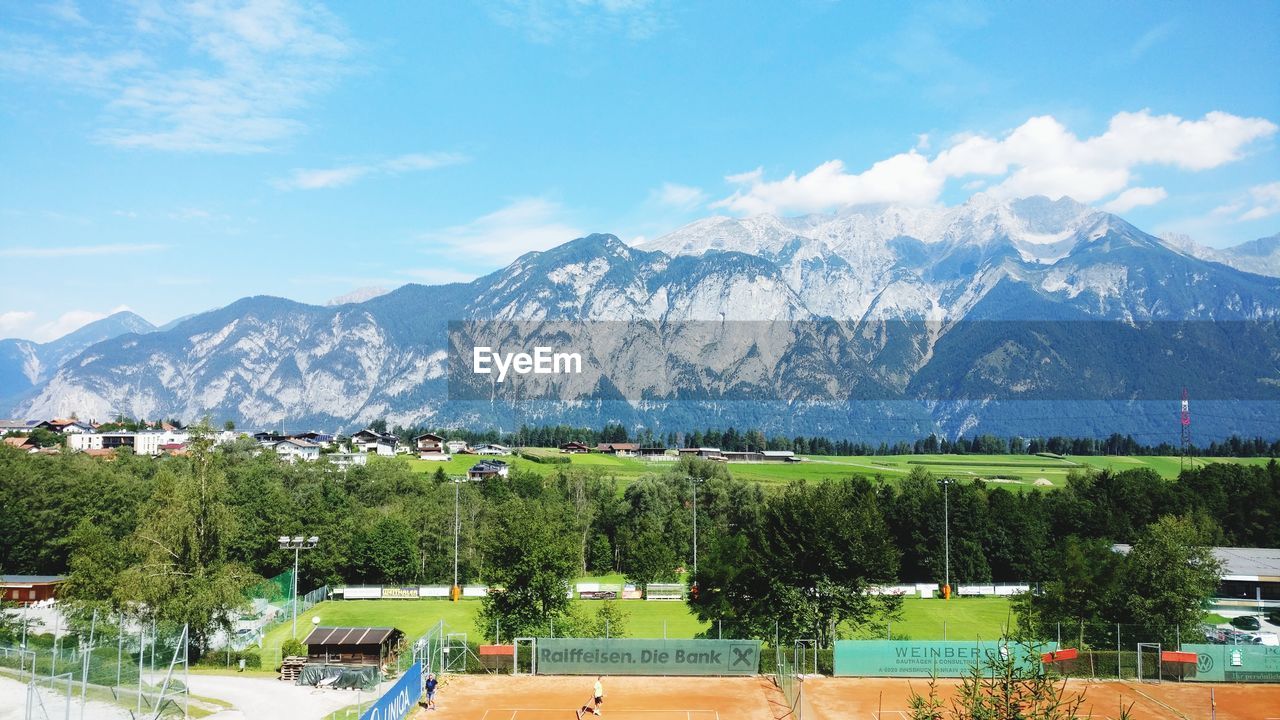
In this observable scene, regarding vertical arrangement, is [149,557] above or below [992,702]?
below

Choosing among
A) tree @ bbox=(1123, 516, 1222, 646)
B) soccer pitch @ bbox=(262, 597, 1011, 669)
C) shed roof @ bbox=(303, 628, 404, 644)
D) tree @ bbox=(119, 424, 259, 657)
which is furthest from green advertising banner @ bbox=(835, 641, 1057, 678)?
tree @ bbox=(119, 424, 259, 657)

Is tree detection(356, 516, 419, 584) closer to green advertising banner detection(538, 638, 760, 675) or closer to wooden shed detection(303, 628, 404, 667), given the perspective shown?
wooden shed detection(303, 628, 404, 667)

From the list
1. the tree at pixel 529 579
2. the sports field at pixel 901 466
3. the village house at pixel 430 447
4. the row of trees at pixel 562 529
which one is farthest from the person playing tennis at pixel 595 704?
the village house at pixel 430 447

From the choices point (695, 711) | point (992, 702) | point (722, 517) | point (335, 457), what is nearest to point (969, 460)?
point (722, 517)

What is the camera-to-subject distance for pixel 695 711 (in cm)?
3162

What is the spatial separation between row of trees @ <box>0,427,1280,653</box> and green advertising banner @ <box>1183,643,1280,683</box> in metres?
7.90

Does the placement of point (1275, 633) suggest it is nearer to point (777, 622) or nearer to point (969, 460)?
point (777, 622)

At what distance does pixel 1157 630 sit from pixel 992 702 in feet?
101

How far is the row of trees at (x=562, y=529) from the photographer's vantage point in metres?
41.7

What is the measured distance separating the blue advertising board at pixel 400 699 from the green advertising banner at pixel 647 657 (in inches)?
247

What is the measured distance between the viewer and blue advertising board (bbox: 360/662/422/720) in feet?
86.1

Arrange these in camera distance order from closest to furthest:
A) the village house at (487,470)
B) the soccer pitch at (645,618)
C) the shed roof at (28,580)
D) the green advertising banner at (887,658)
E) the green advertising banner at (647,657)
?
the green advertising banner at (887,658) < the green advertising banner at (647,657) < the soccer pitch at (645,618) < the shed roof at (28,580) < the village house at (487,470)

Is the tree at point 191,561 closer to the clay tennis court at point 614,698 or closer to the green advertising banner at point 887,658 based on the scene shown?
the clay tennis court at point 614,698

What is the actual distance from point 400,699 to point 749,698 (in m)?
13.5
